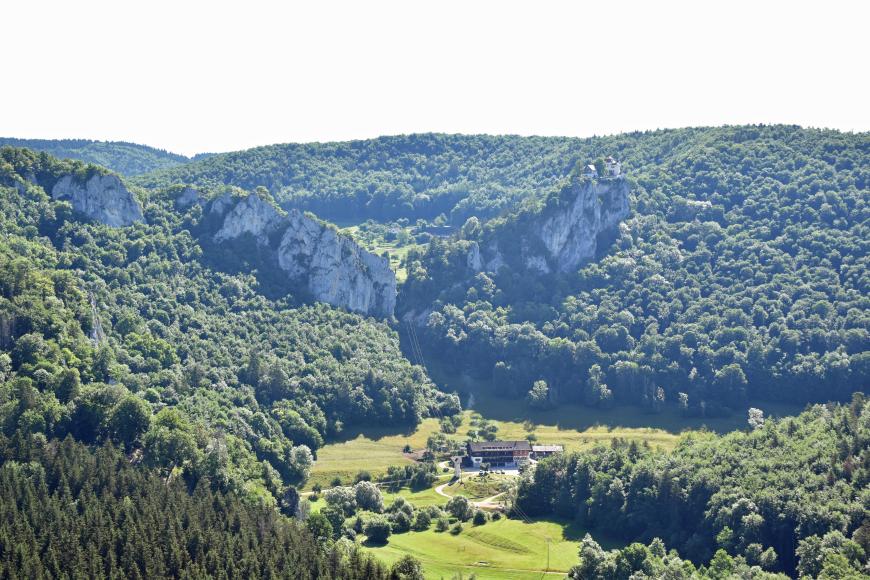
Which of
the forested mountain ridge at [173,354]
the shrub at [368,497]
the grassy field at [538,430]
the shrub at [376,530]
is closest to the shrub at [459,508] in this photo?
the shrub at [368,497]

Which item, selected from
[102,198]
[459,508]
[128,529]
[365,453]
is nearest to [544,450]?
[365,453]

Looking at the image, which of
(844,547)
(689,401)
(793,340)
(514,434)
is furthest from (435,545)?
(793,340)

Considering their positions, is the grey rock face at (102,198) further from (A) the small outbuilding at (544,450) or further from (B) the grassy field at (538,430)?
(A) the small outbuilding at (544,450)

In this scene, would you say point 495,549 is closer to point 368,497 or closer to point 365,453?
point 368,497

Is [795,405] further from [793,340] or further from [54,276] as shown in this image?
[54,276]

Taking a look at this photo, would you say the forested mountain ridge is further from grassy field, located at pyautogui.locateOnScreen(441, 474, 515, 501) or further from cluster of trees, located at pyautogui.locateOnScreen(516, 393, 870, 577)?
cluster of trees, located at pyautogui.locateOnScreen(516, 393, 870, 577)

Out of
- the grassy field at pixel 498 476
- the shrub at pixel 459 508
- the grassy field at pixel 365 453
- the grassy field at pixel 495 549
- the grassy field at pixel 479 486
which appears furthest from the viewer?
the grassy field at pixel 365 453

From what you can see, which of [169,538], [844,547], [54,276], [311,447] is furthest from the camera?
[311,447]
